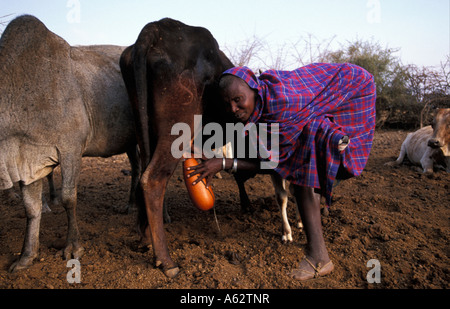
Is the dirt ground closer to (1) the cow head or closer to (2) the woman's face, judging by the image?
(1) the cow head

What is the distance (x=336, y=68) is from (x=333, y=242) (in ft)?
5.08

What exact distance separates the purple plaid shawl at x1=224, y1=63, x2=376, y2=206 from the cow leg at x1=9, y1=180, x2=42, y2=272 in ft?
6.46

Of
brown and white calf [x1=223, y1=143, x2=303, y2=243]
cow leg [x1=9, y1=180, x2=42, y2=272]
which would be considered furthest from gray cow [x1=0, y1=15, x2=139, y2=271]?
brown and white calf [x1=223, y1=143, x2=303, y2=243]

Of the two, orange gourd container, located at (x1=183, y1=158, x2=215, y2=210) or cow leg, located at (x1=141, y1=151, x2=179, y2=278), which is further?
orange gourd container, located at (x1=183, y1=158, x2=215, y2=210)

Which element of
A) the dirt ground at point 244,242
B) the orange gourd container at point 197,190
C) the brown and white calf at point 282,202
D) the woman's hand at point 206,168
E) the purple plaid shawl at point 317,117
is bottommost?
the dirt ground at point 244,242

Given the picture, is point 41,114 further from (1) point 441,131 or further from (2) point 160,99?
(1) point 441,131

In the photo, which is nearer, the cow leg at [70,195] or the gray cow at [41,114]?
the gray cow at [41,114]

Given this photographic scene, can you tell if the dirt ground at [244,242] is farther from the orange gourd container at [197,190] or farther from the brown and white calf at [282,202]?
the orange gourd container at [197,190]

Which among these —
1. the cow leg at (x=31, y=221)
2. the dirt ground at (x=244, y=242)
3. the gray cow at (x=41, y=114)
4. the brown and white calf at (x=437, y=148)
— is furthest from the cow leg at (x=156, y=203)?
the brown and white calf at (x=437, y=148)

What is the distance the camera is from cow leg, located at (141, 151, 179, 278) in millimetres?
2891

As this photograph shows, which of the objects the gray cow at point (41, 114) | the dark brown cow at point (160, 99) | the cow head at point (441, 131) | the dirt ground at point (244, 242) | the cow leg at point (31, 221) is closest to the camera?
the dirt ground at point (244, 242)

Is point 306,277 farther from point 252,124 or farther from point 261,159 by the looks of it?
point 252,124

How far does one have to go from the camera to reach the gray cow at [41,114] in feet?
9.87

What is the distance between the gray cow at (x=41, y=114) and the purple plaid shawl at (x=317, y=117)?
1414mm
